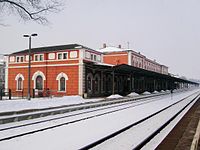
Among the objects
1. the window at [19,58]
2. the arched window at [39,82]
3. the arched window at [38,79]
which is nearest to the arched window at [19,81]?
the window at [19,58]

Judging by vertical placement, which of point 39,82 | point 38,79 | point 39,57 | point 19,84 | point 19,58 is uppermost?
point 19,58

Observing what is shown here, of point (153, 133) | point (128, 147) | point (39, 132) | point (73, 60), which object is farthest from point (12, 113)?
point (73, 60)

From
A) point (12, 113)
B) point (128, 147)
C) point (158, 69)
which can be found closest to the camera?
point (128, 147)

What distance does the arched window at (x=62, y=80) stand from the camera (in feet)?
121

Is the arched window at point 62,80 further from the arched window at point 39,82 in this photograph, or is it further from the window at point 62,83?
the arched window at point 39,82

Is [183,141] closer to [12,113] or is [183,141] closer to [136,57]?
[12,113]

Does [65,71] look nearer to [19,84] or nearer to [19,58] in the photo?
[19,84]

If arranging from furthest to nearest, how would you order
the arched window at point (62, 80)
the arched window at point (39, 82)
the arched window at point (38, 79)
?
1. the arched window at point (39, 82)
2. the arched window at point (38, 79)
3. the arched window at point (62, 80)

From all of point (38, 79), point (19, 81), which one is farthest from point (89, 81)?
point (19, 81)

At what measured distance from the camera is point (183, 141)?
Answer: 27.5ft

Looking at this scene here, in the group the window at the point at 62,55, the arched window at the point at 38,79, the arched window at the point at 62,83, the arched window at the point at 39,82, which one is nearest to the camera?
the arched window at the point at 62,83

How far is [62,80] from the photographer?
3734 cm

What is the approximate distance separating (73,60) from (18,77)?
10548 mm

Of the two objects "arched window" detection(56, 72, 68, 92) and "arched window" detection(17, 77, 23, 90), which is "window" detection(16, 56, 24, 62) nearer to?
"arched window" detection(17, 77, 23, 90)
